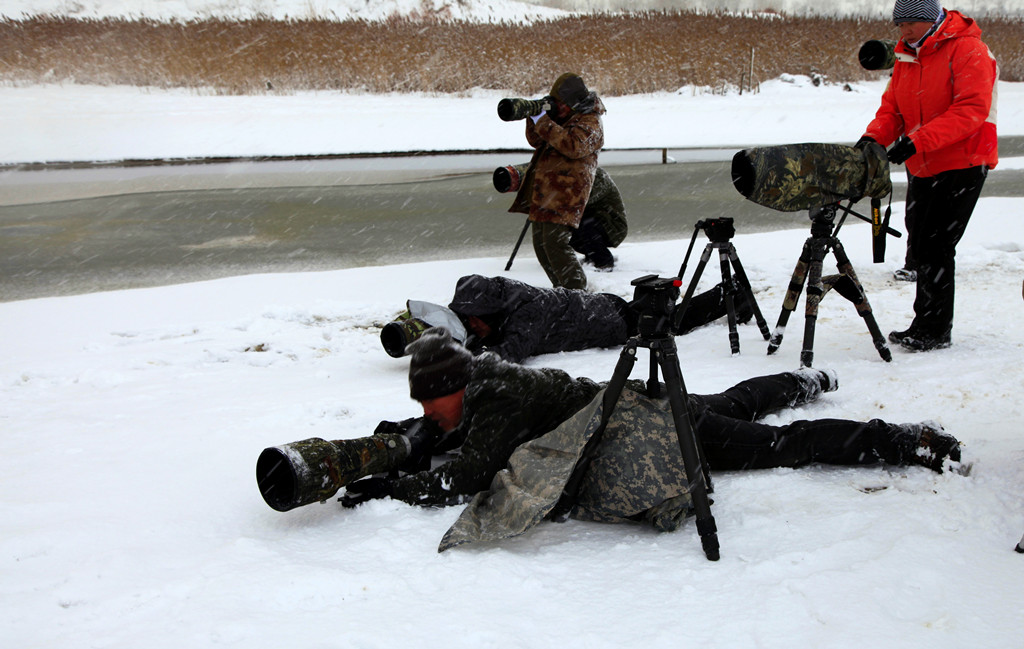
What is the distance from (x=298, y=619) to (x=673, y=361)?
1179 millimetres

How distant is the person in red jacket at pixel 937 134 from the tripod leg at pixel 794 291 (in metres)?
0.56

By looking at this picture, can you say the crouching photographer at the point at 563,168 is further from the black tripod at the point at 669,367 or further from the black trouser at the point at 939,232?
the black tripod at the point at 669,367

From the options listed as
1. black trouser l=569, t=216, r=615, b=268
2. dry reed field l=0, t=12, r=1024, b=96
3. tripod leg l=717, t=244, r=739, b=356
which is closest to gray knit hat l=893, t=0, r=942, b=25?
tripod leg l=717, t=244, r=739, b=356

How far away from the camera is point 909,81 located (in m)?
3.86

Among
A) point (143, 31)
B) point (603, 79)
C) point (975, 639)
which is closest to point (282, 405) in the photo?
point (975, 639)

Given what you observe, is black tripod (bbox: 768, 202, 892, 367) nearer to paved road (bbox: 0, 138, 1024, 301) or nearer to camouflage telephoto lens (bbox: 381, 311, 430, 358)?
camouflage telephoto lens (bbox: 381, 311, 430, 358)

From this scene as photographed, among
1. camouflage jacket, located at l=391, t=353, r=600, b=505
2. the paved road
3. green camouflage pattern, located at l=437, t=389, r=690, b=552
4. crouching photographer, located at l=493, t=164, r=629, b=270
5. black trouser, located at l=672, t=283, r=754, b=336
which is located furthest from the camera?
the paved road

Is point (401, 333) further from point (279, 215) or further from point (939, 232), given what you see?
point (279, 215)

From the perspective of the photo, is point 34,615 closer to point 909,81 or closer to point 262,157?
point 909,81

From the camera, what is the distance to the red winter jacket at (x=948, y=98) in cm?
358

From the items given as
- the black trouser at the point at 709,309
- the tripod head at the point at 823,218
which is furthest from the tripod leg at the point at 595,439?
the black trouser at the point at 709,309

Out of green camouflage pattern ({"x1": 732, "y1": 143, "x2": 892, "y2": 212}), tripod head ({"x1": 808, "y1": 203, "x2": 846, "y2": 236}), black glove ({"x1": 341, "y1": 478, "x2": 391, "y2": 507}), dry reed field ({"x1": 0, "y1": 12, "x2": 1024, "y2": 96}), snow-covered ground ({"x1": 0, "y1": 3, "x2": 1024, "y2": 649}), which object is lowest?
snow-covered ground ({"x1": 0, "y1": 3, "x2": 1024, "y2": 649})

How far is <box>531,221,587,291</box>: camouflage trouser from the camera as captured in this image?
17.6ft

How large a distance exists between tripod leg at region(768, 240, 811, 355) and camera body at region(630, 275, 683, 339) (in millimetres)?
1767
